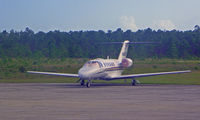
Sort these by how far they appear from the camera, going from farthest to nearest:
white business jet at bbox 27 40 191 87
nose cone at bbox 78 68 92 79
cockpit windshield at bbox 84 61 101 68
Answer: cockpit windshield at bbox 84 61 101 68, white business jet at bbox 27 40 191 87, nose cone at bbox 78 68 92 79

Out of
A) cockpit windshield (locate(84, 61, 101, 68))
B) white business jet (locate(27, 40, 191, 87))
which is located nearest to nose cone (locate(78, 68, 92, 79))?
white business jet (locate(27, 40, 191, 87))

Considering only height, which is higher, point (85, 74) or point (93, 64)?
point (93, 64)

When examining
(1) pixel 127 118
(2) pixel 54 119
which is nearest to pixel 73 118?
(2) pixel 54 119

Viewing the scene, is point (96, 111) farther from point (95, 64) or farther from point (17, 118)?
point (95, 64)

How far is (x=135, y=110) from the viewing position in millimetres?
19547

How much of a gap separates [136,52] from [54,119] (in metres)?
113

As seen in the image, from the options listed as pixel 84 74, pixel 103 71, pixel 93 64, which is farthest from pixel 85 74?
pixel 103 71

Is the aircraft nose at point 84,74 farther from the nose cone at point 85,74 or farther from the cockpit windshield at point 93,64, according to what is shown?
the cockpit windshield at point 93,64

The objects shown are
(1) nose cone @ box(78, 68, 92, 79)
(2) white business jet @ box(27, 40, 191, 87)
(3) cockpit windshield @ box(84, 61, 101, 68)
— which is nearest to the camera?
(1) nose cone @ box(78, 68, 92, 79)

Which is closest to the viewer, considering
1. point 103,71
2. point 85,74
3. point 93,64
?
point 85,74

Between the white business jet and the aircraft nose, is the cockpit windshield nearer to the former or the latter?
the white business jet

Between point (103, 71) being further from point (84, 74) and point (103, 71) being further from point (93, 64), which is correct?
point (84, 74)

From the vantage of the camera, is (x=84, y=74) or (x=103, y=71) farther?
(x=103, y=71)

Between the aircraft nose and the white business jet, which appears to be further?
the white business jet
